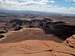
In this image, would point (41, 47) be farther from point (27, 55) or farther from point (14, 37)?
point (14, 37)

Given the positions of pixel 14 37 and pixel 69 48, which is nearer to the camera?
pixel 69 48

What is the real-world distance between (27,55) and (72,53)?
1.86 m

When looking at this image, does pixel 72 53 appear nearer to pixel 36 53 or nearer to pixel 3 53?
pixel 36 53

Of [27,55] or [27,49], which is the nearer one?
[27,55]

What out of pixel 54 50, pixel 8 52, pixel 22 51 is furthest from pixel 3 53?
pixel 54 50

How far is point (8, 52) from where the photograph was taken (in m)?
8.07

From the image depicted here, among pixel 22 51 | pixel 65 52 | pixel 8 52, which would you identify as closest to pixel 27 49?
pixel 22 51

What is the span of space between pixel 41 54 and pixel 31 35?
5811 millimetres

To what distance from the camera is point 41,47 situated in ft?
28.4

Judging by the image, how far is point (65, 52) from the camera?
27.0 feet

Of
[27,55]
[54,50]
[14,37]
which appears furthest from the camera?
[14,37]

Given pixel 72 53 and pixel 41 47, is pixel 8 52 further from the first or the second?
pixel 72 53

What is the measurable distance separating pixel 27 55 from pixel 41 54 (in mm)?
564

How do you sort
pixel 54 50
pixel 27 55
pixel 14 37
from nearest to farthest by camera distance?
pixel 27 55
pixel 54 50
pixel 14 37
